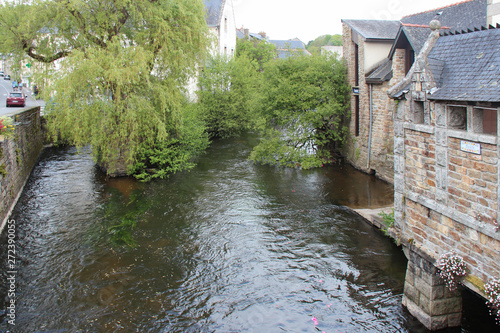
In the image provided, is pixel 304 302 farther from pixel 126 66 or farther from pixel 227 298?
pixel 126 66

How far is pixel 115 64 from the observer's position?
16.3 m

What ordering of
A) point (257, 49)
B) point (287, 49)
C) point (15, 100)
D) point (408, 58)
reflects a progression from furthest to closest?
point (257, 49) → point (15, 100) → point (287, 49) → point (408, 58)

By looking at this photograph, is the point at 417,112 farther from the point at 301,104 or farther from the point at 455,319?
the point at 301,104

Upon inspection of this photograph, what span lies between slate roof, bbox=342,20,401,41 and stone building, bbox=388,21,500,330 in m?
11.8

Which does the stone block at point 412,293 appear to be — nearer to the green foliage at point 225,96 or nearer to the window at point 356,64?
the window at point 356,64

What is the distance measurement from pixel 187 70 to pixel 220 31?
751 inches

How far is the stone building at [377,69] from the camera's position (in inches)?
620

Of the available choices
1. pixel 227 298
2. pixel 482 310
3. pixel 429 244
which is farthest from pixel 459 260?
pixel 227 298

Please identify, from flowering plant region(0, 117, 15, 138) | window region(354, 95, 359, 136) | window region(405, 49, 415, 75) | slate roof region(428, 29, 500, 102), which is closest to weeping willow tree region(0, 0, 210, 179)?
flowering plant region(0, 117, 15, 138)

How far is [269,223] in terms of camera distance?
42.6 ft

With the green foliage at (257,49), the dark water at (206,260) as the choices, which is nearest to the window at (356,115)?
the dark water at (206,260)

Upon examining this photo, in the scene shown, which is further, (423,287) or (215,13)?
(215,13)

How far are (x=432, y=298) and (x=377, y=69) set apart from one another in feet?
43.7

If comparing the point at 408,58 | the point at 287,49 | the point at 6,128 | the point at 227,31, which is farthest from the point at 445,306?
the point at 227,31
